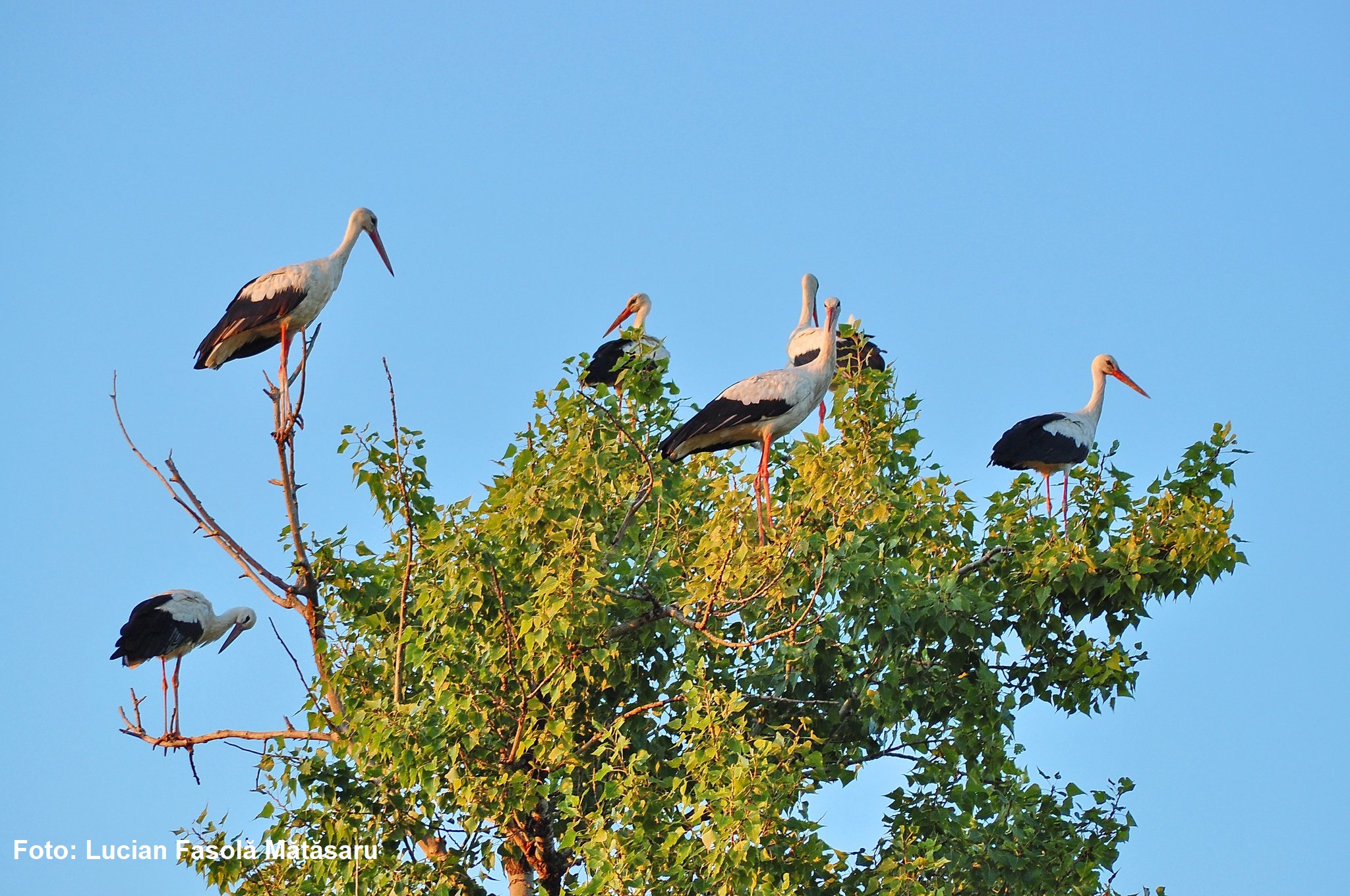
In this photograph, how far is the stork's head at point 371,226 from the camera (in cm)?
1123

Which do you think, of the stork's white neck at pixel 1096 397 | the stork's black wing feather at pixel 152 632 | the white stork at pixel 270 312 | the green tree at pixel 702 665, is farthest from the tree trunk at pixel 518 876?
the stork's white neck at pixel 1096 397

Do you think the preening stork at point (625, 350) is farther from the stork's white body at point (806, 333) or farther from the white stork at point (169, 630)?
the white stork at point (169, 630)

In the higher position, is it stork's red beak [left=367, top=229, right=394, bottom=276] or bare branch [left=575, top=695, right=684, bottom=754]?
stork's red beak [left=367, top=229, right=394, bottom=276]

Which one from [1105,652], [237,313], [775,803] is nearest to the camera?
[775,803]

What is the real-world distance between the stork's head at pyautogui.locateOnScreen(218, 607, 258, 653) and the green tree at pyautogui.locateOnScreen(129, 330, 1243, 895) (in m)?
5.15

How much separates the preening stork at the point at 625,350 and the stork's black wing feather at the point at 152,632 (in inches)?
147

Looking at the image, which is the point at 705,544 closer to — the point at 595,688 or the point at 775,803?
the point at 595,688

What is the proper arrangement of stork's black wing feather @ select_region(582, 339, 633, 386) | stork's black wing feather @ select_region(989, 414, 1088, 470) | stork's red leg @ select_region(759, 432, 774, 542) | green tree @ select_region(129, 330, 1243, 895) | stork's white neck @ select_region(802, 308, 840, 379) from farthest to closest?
stork's black wing feather @ select_region(582, 339, 633, 386)
stork's black wing feather @ select_region(989, 414, 1088, 470)
stork's white neck @ select_region(802, 308, 840, 379)
stork's red leg @ select_region(759, 432, 774, 542)
green tree @ select_region(129, 330, 1243, 895)

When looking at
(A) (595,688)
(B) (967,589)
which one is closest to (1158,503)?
(B) (967,589)

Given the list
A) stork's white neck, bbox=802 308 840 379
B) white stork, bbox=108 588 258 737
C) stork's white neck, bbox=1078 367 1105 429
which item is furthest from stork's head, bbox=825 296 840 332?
white stork, bbox=108 588 258 737

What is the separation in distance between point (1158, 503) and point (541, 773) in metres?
3.53

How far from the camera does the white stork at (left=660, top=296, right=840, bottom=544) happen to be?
30.8 ft

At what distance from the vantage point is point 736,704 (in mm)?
6059

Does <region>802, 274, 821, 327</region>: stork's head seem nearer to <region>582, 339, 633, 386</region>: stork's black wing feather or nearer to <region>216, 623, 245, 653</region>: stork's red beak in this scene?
<region>582, 339, 633, 386</region>: stork's black wing feather
